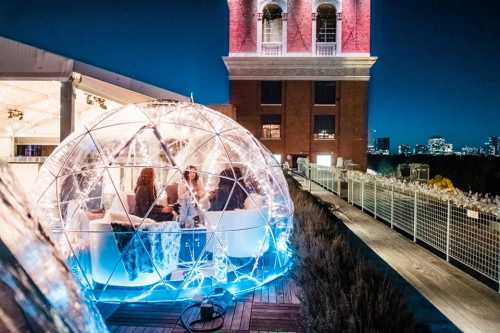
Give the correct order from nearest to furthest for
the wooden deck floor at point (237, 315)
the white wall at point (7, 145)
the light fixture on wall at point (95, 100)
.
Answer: the wooden deck floor at point (237, 315) → the light fixture on wall at point (95, 100) → the white wall at point (7, 145)

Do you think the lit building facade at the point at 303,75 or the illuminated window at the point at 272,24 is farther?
the illuminated window at the point at 272,24

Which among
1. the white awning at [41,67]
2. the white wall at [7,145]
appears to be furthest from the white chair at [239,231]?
the white wall at [7,145]

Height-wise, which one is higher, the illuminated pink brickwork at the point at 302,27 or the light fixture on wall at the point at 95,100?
the illuminated pink brickwork at the point at 302,27

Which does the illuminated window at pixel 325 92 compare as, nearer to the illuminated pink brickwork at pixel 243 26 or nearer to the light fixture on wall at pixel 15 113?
the illuminated pink brickwork at pixel 243 26

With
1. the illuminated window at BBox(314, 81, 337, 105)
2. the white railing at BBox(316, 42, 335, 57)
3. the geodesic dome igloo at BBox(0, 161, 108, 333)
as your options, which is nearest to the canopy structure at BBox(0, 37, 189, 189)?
the geodesic dome igloo at BBox(0, 161, 108, 333)

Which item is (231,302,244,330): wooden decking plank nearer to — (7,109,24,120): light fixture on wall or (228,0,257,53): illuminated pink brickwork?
(7,109,24,120): light fixture on wall

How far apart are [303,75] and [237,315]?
2499 cm

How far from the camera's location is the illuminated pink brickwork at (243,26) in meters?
28.6

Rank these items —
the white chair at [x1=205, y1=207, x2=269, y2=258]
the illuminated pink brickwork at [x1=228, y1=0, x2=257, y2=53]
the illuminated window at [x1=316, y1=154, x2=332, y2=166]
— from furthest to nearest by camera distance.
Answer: the illuminated window at [x1=316, y1=154, x2=332, y2=166] → the illuminated pink brickwork at [x1=228, y1=0, x2=257, y2=53] → the white chair at [x1=205, y1=207, x2=269, y2=258]

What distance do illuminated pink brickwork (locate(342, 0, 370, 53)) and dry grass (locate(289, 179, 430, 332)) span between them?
83.0 ft

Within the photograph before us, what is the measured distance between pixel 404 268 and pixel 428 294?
130cm

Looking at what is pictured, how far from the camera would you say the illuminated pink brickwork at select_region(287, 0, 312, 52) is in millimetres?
28484

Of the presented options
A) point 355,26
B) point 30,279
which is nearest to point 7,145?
point 30,279

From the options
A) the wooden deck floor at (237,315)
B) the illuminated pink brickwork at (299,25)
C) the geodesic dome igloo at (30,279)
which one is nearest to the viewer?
the geodesic dome igloo at (30,279)
